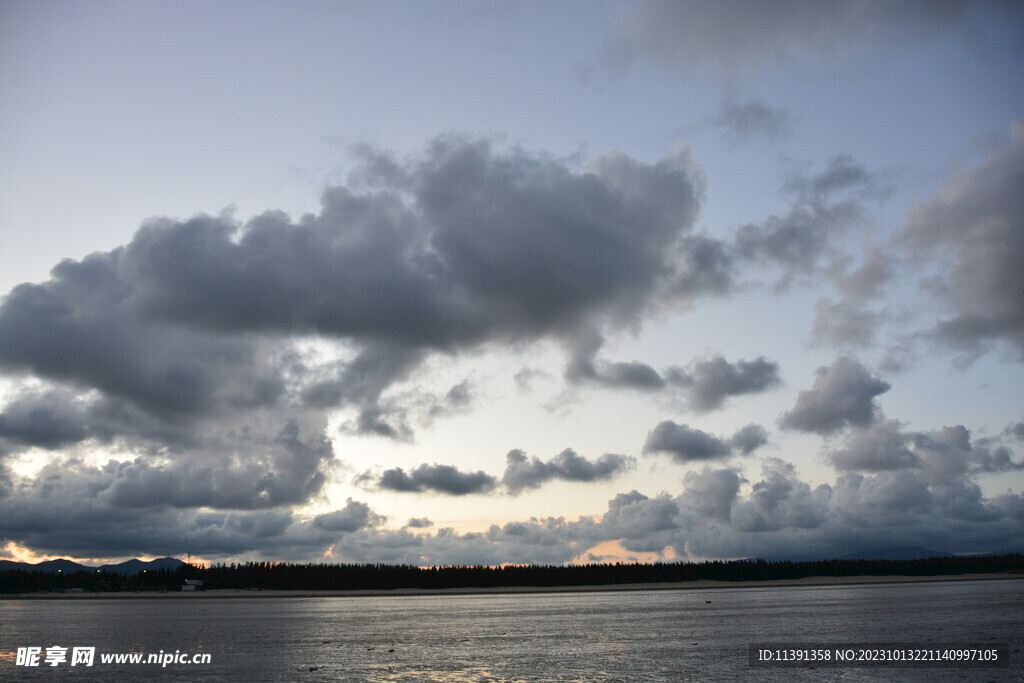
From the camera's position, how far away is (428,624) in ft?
401

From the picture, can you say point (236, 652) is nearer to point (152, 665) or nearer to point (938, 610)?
point (152, 665)

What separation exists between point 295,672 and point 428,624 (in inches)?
2533

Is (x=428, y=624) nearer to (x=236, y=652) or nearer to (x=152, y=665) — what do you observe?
(x=236, y=652)

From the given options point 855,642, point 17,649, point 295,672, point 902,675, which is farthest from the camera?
point 17,649

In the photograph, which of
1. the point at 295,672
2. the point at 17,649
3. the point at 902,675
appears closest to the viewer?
the point at 902,675

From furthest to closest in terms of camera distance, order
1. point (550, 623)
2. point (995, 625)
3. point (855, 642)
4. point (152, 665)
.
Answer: point (550, 623), point (995, 625), point (855, 642), point (152, 665)

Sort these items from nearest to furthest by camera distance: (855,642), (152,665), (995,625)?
(152,665)
(855,642)
(995,625)

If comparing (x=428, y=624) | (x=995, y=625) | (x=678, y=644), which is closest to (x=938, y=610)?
(x=995, y=625)

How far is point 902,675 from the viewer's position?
Result: 177ft

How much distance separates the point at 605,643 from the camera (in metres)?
82.7

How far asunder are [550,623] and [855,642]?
179 ft

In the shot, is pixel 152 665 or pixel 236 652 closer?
pixel 152 665

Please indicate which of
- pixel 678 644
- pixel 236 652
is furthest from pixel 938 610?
pixel 236 652

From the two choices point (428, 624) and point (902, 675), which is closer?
point (902, 675)
